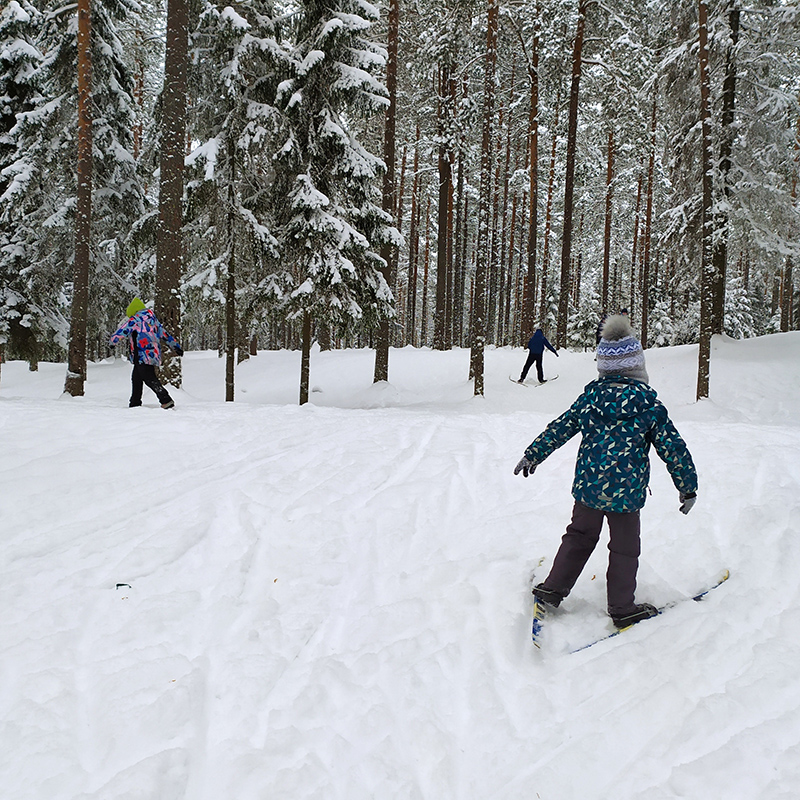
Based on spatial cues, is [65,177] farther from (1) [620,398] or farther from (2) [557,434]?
(1) [620,398]

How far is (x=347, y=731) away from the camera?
9.18 ft

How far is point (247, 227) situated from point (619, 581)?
12.9 metres

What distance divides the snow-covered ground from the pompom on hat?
1.69 meters

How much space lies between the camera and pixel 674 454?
3387mm

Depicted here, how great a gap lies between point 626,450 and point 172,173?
440 inches

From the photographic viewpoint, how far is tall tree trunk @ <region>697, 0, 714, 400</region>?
41.4 ft

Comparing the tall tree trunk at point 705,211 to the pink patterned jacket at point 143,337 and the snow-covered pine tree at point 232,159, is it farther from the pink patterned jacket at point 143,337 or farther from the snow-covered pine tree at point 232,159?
the pink patterned jacket at point 143,337

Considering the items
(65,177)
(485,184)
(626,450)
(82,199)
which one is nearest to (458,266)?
(485,184)

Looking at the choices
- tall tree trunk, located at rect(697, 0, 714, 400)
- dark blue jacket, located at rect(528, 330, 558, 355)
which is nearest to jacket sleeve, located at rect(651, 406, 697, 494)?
tall tree trunk, located at rect(697, 0, 714, 400)

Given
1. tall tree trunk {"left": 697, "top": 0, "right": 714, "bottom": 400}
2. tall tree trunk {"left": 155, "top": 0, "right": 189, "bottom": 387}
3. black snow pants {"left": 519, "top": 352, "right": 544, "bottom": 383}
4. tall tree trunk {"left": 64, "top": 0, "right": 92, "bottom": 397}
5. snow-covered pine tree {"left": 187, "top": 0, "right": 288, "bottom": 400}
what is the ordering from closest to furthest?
tall tree trunk {"left": 155, "top": 0, "right": 189, "bottom": 387}, tall tree trunk {"left": 64, "top": 0, "right": 92, "bottom": 397}, tall tree trunk {"left": 697, "top": 0, "right": 714, "bottom": 400}, snow-covered pine tree {"left": 187, "top": 0, "right": 288, "bottom": 400}, black snow pants {"left": 519, "top": 352, "right": 544, "bottom": 383}

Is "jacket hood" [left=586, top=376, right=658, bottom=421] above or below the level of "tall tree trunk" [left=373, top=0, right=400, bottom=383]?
below

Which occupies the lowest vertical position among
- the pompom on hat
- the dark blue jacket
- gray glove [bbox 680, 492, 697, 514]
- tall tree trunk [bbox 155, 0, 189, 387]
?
gray glove [bbox 680, 492, 697, 514]

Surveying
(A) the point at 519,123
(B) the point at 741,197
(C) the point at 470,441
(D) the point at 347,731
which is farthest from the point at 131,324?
(A) the point at 519,123

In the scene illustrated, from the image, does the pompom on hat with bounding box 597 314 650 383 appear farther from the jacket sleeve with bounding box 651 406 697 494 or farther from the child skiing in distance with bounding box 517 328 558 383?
the child skiing in distance with bounding box 517 328 558 383
